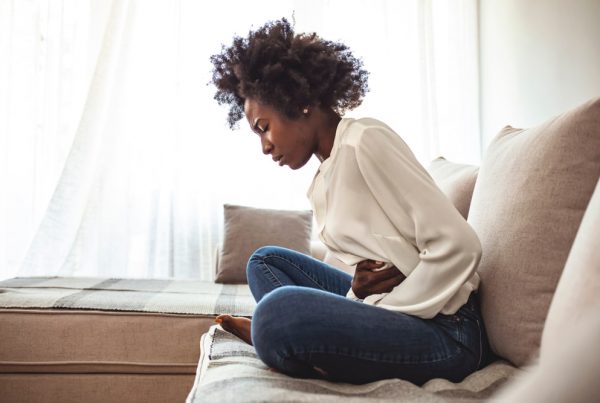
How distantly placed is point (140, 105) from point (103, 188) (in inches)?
19.6

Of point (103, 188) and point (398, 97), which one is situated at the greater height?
point (398, 97)

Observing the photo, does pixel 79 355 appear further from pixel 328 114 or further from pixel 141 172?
pixel 141 172

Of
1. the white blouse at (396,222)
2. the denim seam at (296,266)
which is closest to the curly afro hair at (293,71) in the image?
the white blouse at (396,222)

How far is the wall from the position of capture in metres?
1.72

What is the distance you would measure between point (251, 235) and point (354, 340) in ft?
5.41

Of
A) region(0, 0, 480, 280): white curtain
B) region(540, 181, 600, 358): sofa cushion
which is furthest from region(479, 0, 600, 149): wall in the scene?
region(540, 181, 600, 358): sofa cushion

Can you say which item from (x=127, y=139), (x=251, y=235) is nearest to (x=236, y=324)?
(x=251, y=235)

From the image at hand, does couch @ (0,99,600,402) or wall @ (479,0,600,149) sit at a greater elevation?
wall @ (479,0,600,149)

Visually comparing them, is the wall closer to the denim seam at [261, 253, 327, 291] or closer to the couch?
the couch

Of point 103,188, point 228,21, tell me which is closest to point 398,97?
point 228,21

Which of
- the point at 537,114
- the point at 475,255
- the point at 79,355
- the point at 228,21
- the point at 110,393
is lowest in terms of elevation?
the point at 110,393

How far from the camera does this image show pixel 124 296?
1.84 meters

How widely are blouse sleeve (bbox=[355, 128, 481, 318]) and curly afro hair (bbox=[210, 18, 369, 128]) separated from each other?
26 centimetres

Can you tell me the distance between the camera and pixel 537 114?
211cm
